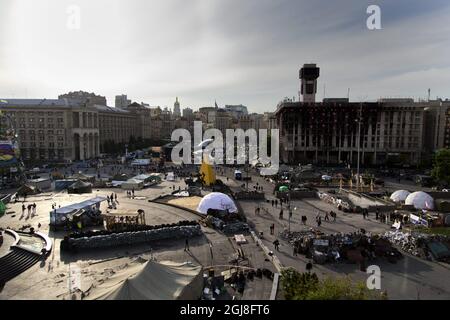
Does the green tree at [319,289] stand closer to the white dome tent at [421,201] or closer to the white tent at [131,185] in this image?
the white dome tent at [421,201]

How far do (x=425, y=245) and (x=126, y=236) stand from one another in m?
22.1

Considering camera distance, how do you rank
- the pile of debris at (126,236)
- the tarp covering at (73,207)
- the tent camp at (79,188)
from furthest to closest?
1. the tent camp at (79,188)
2. the tarp covering at (73,207)
3. the pile of debris at (126,236)

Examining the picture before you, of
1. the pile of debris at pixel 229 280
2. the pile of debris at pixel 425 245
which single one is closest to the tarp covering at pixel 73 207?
the pile of debris at pixel 229 280

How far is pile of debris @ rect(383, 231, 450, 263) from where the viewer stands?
2498cm

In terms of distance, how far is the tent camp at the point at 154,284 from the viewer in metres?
15.7

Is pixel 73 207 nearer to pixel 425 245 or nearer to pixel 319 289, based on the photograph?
pixel 319 289

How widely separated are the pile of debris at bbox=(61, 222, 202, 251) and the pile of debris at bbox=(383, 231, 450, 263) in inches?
624

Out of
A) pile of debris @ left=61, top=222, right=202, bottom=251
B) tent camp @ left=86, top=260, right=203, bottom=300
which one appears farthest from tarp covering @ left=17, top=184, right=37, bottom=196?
tent camp @ left=86, top=260, right=203, bottom=300

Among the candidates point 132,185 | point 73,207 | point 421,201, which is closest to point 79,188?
point 132,185

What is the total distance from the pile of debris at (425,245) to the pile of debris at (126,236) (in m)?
15.9

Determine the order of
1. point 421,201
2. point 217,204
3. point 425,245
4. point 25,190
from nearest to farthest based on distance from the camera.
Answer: point 425,245, point 217,204, point 421,201, point 25,190

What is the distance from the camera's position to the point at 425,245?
85.1ft
